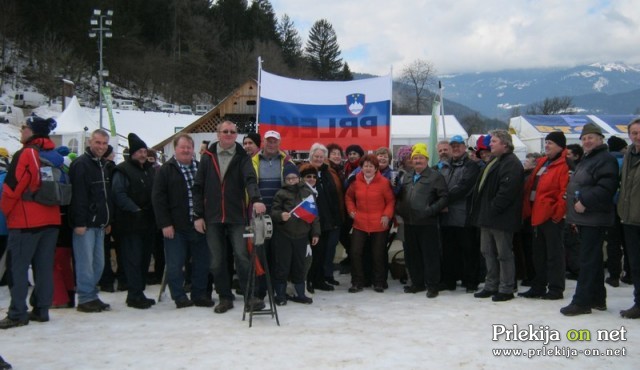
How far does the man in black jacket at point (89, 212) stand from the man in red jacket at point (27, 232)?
317 millimetres

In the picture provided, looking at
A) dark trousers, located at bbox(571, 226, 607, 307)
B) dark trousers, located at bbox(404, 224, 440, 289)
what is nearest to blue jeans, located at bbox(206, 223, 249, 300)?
dark trousers, located at bbox(404, 224, 440, 289)

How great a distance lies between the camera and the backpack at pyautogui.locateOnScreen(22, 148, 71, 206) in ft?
16.6

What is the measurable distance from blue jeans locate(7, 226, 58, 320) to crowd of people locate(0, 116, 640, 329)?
1 centimetres

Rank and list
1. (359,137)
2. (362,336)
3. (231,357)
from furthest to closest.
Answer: (359,137) → (362,336) → (231,357)

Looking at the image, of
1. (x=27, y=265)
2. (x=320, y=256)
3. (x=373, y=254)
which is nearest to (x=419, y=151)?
(x=373, y=254)

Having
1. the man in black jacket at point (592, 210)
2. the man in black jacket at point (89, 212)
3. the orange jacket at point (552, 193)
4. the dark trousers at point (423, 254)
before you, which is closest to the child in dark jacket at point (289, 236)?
the dark trousers at point (423, 254)

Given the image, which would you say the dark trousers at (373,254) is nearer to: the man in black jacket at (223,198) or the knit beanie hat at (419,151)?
the knit beanie hat at (419,151)

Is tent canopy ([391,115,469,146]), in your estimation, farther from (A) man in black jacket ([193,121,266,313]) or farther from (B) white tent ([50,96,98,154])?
(A) man in black jacket ([193,121,266,313])

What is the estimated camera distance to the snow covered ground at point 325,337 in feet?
A: 13.1

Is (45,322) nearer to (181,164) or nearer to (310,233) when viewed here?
(181,164)

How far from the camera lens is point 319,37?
82625 millimetres

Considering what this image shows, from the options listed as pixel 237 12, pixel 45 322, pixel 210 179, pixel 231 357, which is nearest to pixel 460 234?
pixel 210 179

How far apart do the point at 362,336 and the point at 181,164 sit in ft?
9.28

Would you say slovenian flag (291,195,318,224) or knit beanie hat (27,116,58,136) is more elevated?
knit beanie hat (27,116,58,136)
